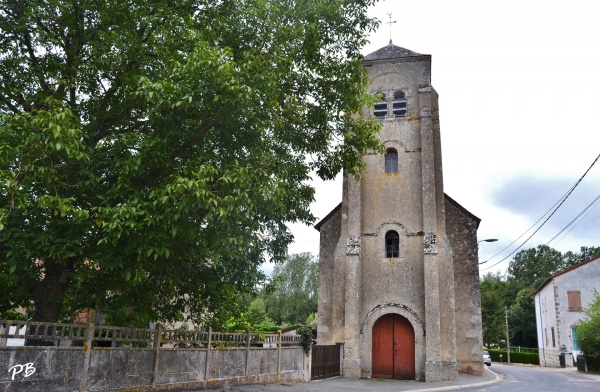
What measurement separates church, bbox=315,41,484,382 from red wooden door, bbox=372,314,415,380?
0.04m

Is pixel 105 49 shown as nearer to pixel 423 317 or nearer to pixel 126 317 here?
pixel 126 317

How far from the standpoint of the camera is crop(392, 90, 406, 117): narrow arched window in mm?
22969

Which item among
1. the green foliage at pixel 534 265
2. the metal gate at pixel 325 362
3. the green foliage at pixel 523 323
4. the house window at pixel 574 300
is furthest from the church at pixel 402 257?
the green foliage at pixel 534 265

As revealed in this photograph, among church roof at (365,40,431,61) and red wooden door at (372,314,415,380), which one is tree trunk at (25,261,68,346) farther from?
church roof at (365,40,431,61)

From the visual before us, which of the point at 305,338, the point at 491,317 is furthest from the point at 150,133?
the point at 491,317

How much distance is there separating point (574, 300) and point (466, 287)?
19.5m

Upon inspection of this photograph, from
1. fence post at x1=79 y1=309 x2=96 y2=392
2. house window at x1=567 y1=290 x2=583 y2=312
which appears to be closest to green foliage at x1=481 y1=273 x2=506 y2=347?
house window at x1=567 y1=290 x2=583 y2=312

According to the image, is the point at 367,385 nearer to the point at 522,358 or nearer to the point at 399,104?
the point at 399,104

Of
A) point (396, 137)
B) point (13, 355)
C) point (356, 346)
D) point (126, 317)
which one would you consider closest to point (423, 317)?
point (356, 346)

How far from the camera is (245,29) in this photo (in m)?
9.83

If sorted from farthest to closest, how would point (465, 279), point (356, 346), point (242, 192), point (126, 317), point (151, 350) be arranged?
point (465, 279), point (356, 346), point (126, 317), point (151, 350), point (242, 192)

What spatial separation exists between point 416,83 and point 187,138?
17.5 meters

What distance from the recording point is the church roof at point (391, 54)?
23667mm

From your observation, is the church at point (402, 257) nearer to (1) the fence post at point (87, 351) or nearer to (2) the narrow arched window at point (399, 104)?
(2) the narrow arched window at point (399, 104)
